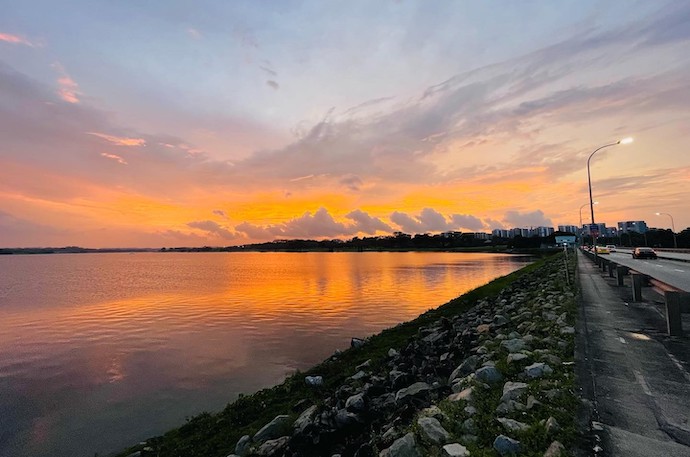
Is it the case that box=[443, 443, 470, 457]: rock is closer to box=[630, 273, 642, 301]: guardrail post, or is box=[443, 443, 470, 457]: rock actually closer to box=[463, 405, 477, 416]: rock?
box=[463, 405, 477, 416]: rock

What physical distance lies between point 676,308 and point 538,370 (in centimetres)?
727

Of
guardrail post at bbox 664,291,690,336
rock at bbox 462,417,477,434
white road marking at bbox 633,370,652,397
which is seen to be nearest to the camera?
rock at bbox 462,417,477,434

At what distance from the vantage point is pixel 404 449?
216 inches

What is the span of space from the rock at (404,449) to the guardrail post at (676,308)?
10.5 m

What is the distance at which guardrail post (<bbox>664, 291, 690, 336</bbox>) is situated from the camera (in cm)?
1108

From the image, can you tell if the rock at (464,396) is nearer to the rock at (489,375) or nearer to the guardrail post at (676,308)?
the rock at (489,375)

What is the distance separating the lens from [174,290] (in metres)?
50.6

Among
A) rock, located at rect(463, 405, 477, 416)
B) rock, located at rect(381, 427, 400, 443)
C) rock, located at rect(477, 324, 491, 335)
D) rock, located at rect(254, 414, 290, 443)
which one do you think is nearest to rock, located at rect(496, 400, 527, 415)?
rock, located at rect(463, 405, 477, 416)

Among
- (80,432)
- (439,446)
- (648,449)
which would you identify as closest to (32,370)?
(80,432)

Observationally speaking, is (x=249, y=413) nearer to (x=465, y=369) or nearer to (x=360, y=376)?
(x=360, y=376)

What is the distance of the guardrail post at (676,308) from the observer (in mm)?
11078

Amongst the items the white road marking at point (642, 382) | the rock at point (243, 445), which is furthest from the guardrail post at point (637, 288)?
the rock at point (243, 445)

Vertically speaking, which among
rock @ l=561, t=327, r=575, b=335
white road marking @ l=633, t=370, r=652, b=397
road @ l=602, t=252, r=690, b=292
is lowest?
white road marking @ l=633, t=370, r=652, b=397

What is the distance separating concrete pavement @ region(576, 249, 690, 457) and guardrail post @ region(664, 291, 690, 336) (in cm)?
26
